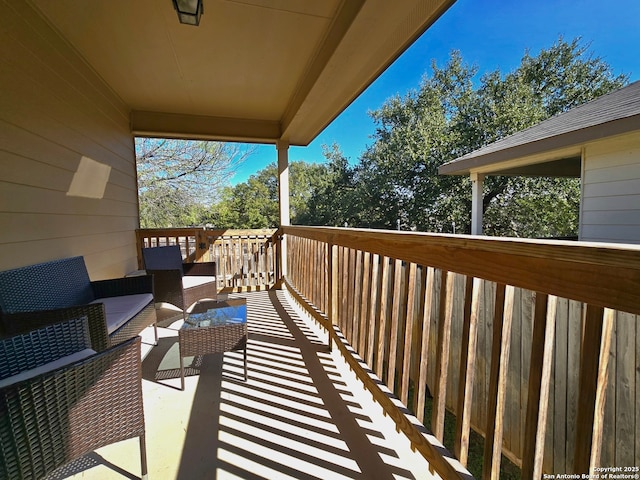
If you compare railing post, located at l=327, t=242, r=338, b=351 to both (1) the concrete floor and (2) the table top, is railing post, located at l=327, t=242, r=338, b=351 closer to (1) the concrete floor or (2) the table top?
(1) the concrete floor

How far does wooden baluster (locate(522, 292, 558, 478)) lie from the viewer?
2.71 ft

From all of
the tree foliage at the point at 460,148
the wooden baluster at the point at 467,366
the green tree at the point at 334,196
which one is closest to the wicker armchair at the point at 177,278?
the wooden baluster at the point at 467,366

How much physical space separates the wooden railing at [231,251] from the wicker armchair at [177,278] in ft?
2.57

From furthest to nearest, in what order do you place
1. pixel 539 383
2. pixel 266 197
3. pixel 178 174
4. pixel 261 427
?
pixel 266 197
pixel 178 174
pixel 261 427
pixel 539 383

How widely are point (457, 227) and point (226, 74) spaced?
12.1 m

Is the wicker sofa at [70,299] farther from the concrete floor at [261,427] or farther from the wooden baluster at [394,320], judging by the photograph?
the wooden baluster at [394,320]

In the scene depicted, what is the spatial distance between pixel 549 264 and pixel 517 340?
1.12 metres

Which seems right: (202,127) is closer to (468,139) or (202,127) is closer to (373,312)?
(373,312)

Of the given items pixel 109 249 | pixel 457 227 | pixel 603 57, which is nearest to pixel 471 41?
pixel 603 57

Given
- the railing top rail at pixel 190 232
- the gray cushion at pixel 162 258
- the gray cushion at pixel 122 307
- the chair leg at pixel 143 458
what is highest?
the railing top rail at pixel 190 232

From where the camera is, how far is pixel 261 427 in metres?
1.73

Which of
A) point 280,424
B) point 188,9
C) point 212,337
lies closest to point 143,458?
point 280,424

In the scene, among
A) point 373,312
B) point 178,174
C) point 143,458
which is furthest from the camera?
point 178,174

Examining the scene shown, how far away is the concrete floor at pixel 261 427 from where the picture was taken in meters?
1.44
